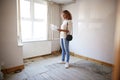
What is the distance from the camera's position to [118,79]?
51cm

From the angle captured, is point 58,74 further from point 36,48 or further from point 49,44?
point 49,44

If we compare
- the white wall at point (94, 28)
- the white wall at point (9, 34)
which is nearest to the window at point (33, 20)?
the white wall at point (9, 34)

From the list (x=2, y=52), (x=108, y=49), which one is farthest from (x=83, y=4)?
(x=2, y=52)

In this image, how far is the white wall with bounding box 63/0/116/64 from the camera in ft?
9.34

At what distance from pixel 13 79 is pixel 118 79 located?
2.05m

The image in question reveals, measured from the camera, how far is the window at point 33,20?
3.20m

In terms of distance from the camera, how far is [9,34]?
2.25m

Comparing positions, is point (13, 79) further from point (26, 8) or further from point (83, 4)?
point (83, 4)

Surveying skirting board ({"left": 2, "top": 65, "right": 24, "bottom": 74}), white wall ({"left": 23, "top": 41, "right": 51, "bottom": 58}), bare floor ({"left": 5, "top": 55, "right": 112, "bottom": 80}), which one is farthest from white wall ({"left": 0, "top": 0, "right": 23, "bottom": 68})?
white wall ({"left": 23, "top": 41, "right": 51, "bottom": 58})

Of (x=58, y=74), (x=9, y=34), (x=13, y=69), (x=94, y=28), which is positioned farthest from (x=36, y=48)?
(x=94, y=28)

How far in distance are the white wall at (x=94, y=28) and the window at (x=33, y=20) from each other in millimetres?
1123

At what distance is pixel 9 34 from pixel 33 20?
131 centimetres

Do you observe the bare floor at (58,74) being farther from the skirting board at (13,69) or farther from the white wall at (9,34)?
the white wall at (9,34)

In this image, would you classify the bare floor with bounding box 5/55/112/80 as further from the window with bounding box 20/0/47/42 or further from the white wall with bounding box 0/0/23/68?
the window with bounding box 20/0/47/42
